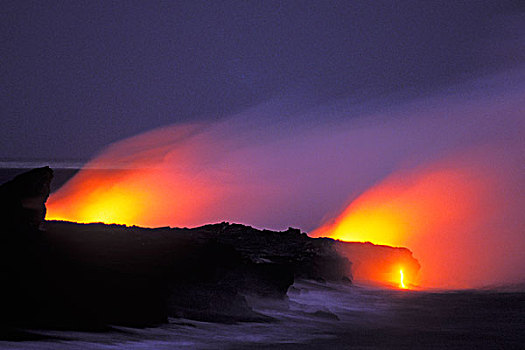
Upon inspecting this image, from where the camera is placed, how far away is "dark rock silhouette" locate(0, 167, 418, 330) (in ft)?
86.1

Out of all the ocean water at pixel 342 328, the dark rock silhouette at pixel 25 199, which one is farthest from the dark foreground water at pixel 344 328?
the dark rock silhouette at pixel 25 199

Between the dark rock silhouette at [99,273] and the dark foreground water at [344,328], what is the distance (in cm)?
94

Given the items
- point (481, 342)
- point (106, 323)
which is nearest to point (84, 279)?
point (106, 323)

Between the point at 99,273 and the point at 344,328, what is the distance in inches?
831

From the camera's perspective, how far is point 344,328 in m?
45.0

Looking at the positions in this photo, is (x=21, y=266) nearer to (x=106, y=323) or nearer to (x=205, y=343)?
(x=106, y=323)

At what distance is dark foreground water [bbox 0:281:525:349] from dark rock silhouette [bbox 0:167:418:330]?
94 cm

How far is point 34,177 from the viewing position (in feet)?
96.9

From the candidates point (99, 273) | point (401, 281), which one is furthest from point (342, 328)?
A: point (401, 281)

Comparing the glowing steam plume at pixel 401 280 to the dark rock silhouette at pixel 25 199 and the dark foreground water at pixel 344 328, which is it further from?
the dark rock silhouette at pixel 25 199

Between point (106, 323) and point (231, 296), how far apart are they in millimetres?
9937

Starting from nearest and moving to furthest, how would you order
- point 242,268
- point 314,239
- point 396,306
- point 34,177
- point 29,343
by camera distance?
point 29,343, point 34,177, point 242,268, point 396,306, point 314,239

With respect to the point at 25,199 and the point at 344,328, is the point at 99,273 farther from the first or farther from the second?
the point at 344,328

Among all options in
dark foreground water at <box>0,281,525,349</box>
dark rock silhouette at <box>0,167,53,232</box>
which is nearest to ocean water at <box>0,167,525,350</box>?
dark foreground water at <box>0,281,525,349</box>
